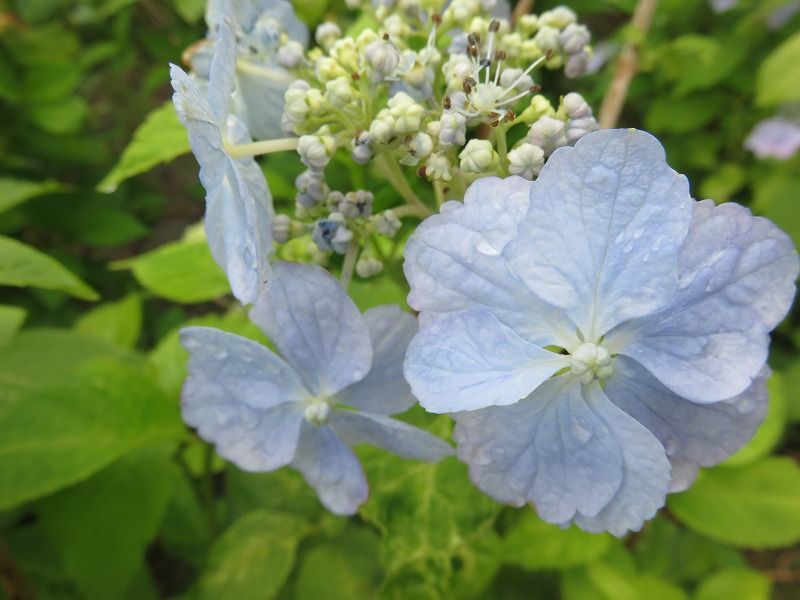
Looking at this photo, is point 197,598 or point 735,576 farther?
point 735,576

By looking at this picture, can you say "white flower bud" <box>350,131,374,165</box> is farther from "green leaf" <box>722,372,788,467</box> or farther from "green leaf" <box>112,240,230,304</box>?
"green leaf" <box>722,372,788,467</box>

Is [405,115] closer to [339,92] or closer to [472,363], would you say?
[339,92]

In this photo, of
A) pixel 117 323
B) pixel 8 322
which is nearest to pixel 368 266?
pixel 8 322

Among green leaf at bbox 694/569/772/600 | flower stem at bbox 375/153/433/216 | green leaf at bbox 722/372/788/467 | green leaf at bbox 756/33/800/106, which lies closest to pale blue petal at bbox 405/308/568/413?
flower stem at bbox 375/153/433/216

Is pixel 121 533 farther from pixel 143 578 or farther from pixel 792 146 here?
pixel 792 146

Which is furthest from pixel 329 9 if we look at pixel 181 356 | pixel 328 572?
pixel 328 572

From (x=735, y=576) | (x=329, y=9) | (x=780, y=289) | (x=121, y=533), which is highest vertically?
(x=780, y=289)

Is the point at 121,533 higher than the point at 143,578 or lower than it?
higher
